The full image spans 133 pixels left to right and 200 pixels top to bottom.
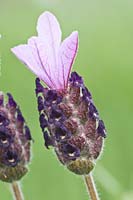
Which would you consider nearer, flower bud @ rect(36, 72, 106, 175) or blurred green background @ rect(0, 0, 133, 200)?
flower bud @ rect(36, 72, 106, 175)

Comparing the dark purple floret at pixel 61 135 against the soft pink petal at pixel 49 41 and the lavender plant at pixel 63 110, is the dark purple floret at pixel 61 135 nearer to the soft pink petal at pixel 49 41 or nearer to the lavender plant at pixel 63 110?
the lavender plant at pixel 63 110

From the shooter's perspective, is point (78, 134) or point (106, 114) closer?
point (78, 134)

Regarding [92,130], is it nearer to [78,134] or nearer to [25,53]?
[78,134]

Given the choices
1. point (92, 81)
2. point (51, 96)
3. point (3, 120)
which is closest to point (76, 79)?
point (51, 96)

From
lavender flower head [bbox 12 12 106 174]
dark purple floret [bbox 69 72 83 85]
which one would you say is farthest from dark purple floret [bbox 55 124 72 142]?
dark purple floret [bbox 69 72 83 85]

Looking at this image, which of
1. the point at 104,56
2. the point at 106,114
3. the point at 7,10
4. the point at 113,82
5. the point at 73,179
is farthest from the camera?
the point at 7,10

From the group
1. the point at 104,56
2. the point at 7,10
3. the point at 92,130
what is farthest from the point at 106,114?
the point at 7,10

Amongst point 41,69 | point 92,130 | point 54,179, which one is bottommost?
point 54,179

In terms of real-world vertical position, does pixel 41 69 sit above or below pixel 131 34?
above

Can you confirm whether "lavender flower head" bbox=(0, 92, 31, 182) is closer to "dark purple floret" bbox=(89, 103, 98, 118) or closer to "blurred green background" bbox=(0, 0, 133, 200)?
"dark purple floret" bbox=(89, 103, 98, 118)
